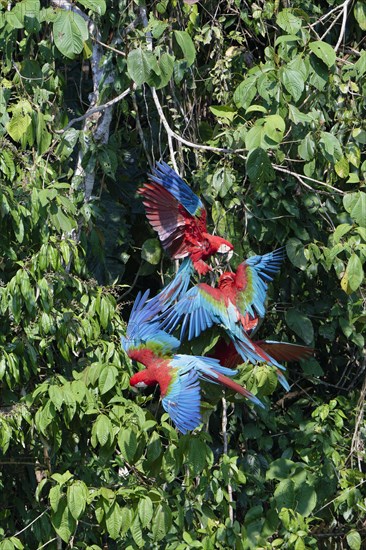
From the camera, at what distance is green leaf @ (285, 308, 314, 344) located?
368 centimetres

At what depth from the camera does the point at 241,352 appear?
2.84m

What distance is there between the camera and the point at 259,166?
2855 millimetres

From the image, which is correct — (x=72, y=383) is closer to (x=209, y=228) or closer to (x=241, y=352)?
(x=241, y=352)

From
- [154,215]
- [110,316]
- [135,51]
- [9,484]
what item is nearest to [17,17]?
[135,51]

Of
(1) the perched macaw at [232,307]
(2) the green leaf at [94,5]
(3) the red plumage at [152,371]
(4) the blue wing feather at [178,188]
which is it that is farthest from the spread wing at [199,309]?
(2) the green leaf at [94,5]

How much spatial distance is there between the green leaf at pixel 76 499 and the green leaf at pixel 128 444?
0.15 meters

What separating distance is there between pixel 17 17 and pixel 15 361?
987mm

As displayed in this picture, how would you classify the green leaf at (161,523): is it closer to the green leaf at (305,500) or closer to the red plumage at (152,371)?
the red plumage at (152,371)

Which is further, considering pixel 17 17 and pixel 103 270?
pixel 103 270

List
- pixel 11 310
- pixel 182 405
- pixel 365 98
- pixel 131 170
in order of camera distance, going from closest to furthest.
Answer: pixel 182 405 < pixel 11 310 < pixel 365 98 < pixel 131 170

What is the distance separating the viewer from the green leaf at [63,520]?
2.83 m

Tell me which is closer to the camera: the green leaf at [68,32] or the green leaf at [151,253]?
the green leaf at [68,32]

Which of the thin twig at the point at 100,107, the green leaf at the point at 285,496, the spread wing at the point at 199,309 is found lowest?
the green leaf at the point at 285,496

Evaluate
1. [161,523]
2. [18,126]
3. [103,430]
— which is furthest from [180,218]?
[161,523]
